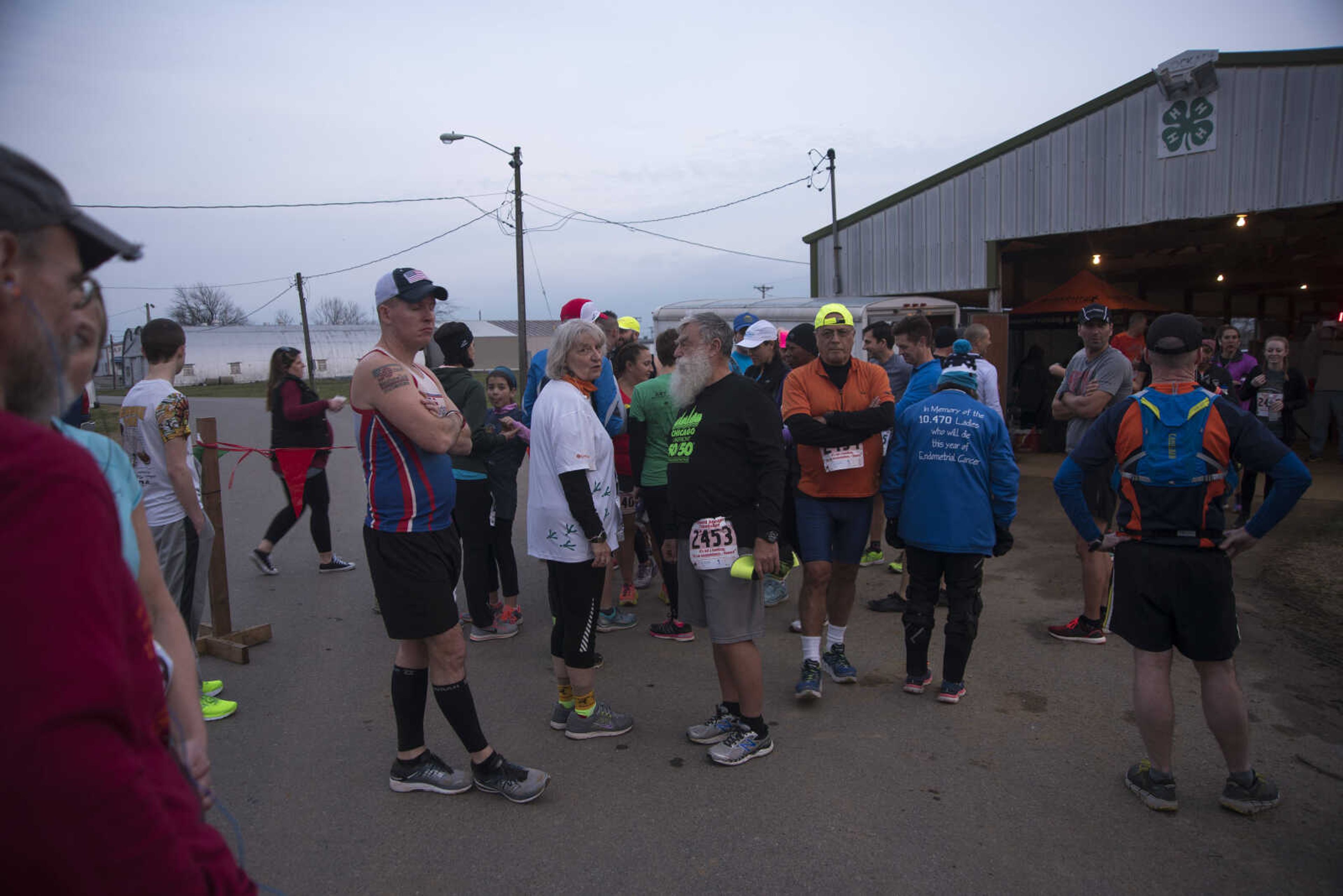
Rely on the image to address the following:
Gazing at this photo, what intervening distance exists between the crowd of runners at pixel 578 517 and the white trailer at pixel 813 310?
341 inches

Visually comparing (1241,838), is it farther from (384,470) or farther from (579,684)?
(384,470)

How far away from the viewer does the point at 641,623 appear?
5617 mm

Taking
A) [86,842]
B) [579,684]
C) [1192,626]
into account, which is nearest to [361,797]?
[579,684]

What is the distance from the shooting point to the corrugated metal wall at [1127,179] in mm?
10742

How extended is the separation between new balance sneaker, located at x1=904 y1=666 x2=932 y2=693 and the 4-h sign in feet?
36.7

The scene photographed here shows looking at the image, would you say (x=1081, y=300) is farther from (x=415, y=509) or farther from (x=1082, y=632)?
(x=415, y=509)

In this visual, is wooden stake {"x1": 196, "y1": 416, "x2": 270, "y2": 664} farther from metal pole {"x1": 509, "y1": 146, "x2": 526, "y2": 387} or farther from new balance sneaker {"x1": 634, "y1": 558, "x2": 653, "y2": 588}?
metal pole {"x1": 509, "y1": 146, "x2": 526, "y2": 387}

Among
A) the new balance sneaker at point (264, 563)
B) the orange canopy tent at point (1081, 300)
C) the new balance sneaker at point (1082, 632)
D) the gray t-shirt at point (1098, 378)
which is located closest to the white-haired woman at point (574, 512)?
the new balance sneaker at point (1082, 632)

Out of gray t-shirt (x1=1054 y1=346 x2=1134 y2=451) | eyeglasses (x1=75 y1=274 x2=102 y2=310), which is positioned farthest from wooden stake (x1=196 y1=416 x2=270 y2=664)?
gray t-shirt (x1=1054 y1=346 x2=1134 y2=451)

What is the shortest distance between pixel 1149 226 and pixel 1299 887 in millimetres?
13382

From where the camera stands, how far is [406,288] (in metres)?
3.15

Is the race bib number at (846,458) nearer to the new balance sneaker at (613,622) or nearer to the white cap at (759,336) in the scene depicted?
the white cap at (759,336)

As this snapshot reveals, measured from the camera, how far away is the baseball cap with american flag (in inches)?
124

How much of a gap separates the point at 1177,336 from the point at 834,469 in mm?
1710
